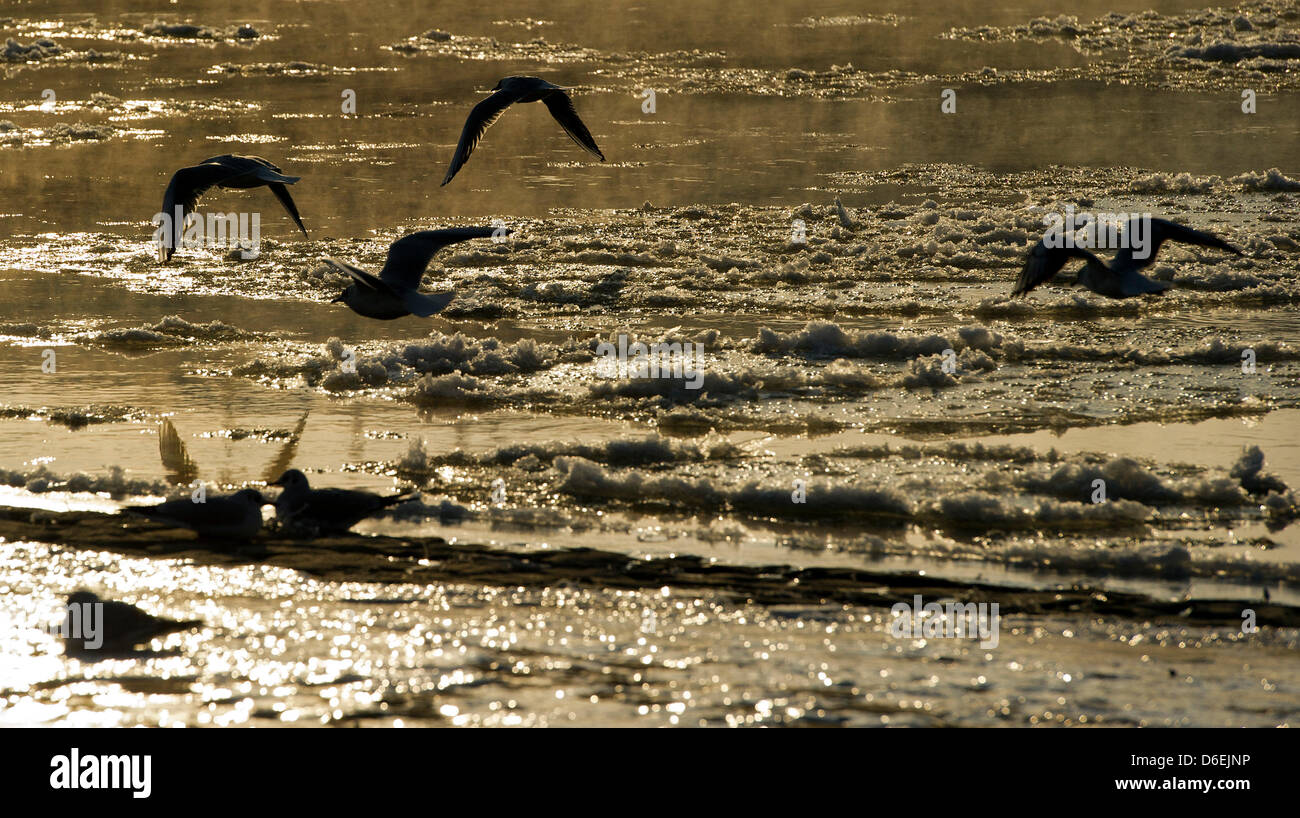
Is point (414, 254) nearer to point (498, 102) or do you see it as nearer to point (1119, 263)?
point (498, 102)

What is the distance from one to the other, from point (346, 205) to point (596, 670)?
12.1 meters

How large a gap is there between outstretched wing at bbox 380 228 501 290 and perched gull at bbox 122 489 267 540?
274cm

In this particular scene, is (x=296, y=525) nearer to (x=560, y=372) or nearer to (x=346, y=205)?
(x=560, y=372)

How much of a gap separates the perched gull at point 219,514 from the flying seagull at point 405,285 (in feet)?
7.82

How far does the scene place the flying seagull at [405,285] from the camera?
10.2 m

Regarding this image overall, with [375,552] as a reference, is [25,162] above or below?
above

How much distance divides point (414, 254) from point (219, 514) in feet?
10.9

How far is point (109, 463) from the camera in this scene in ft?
30.0

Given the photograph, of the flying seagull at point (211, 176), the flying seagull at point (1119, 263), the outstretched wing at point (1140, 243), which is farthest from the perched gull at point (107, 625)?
the outstretched wing at point (1140, 243)

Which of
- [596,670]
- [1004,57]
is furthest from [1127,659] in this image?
[1004,57]

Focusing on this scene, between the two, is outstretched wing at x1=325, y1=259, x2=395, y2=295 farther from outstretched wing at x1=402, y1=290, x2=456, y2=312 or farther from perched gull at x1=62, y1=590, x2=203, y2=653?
perched gull at x1=62, y1=590, x2=203, y2=653

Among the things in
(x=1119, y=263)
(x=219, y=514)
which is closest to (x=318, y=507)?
(x=219, y=514)

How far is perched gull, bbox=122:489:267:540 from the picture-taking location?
783cm

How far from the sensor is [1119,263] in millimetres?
10383
